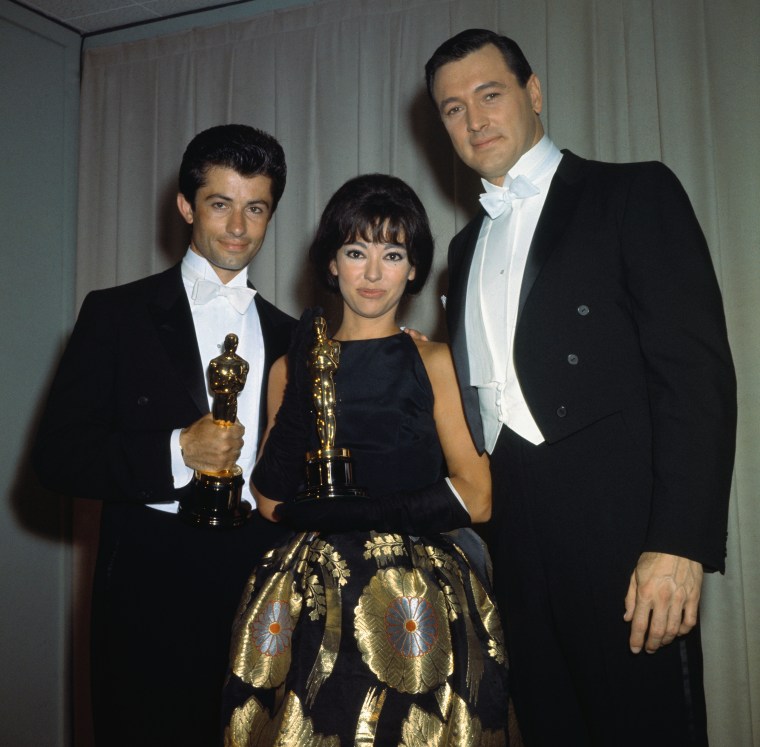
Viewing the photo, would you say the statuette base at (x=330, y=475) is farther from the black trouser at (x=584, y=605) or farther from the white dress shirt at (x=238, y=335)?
the white dress shirt at (x=238, y=335)

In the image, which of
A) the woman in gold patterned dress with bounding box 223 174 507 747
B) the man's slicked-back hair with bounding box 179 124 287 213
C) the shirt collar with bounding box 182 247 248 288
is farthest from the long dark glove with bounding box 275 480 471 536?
the man's slicked-back hair with bounding box 179 124 287 213

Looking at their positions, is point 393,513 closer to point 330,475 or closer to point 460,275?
point 330,475

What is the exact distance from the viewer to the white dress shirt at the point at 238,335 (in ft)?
7.51

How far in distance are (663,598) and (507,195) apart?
3.33ft

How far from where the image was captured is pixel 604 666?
1653 millimetres

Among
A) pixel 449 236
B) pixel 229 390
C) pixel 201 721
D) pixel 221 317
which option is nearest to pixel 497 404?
pixel 229 390

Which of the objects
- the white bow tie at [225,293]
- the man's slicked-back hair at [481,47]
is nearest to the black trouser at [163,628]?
the white bow tie at [225,293]

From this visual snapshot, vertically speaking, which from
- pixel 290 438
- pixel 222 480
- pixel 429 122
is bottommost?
pixel 222 480

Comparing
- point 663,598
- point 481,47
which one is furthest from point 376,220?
point 663,598

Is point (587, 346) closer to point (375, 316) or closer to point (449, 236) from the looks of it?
point (375, 316)

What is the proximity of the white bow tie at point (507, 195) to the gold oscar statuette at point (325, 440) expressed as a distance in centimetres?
52

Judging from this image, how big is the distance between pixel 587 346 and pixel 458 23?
2417mm

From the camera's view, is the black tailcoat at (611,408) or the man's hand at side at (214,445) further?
the man's hand at side at (214,445)

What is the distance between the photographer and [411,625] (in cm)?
171
